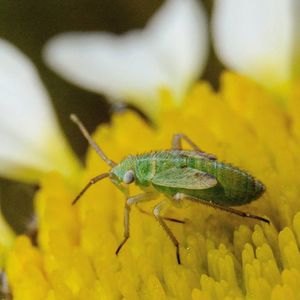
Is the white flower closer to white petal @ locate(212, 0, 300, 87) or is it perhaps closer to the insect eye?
white petal @ locate(212, 0, 300, 87)

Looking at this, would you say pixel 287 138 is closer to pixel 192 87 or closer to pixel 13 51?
pixel 192 87

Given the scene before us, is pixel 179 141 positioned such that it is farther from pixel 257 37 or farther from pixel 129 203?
pixel 257 37

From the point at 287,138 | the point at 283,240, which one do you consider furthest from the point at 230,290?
the point at 287,138

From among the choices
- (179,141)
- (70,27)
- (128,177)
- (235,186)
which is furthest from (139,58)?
(235,186)

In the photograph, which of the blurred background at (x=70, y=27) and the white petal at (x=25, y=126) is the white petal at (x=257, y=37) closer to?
the blurred background at (x=70, y=27)

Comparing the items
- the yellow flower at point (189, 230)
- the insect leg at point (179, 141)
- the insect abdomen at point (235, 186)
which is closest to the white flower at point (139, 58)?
the yellow flower at point (189, 230)

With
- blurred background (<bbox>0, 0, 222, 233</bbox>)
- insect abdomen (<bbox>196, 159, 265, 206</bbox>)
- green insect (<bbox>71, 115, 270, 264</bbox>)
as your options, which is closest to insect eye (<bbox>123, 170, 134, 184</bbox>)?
green insect (<bbox>71, 115, 270, 264</bbox>)
